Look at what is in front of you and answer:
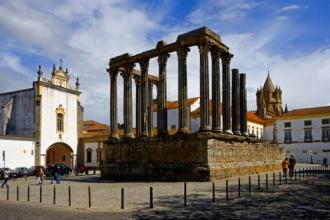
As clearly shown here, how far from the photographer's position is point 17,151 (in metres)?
40.8

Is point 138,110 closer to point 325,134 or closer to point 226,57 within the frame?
point 226,57

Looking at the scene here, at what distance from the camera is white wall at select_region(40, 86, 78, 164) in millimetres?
44000

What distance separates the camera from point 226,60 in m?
28.9

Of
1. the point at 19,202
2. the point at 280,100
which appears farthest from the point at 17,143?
the point at 280,100

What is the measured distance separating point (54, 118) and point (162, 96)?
68.6 ft

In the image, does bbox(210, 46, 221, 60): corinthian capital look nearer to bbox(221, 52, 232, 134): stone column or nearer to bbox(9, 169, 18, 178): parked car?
bbox(221, 52, 232, 134): stone column

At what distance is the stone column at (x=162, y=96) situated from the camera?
28172mm

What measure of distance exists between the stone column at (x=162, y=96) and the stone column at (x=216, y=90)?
3.46 m

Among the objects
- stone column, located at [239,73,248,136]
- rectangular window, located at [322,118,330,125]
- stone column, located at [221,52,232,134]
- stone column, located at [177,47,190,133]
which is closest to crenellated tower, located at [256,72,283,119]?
rectangular window, located at [322,118,330,125]

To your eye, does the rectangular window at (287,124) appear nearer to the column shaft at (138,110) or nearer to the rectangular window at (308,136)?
the rectangular window at (308,136)

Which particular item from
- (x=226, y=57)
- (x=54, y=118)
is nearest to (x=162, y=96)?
(x=226, y=57)

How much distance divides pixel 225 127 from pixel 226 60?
5007 mm

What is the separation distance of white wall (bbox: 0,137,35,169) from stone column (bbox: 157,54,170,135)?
749 inches

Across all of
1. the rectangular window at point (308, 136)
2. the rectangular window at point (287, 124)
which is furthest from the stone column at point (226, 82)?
the rectangular window at point (287, 124)
